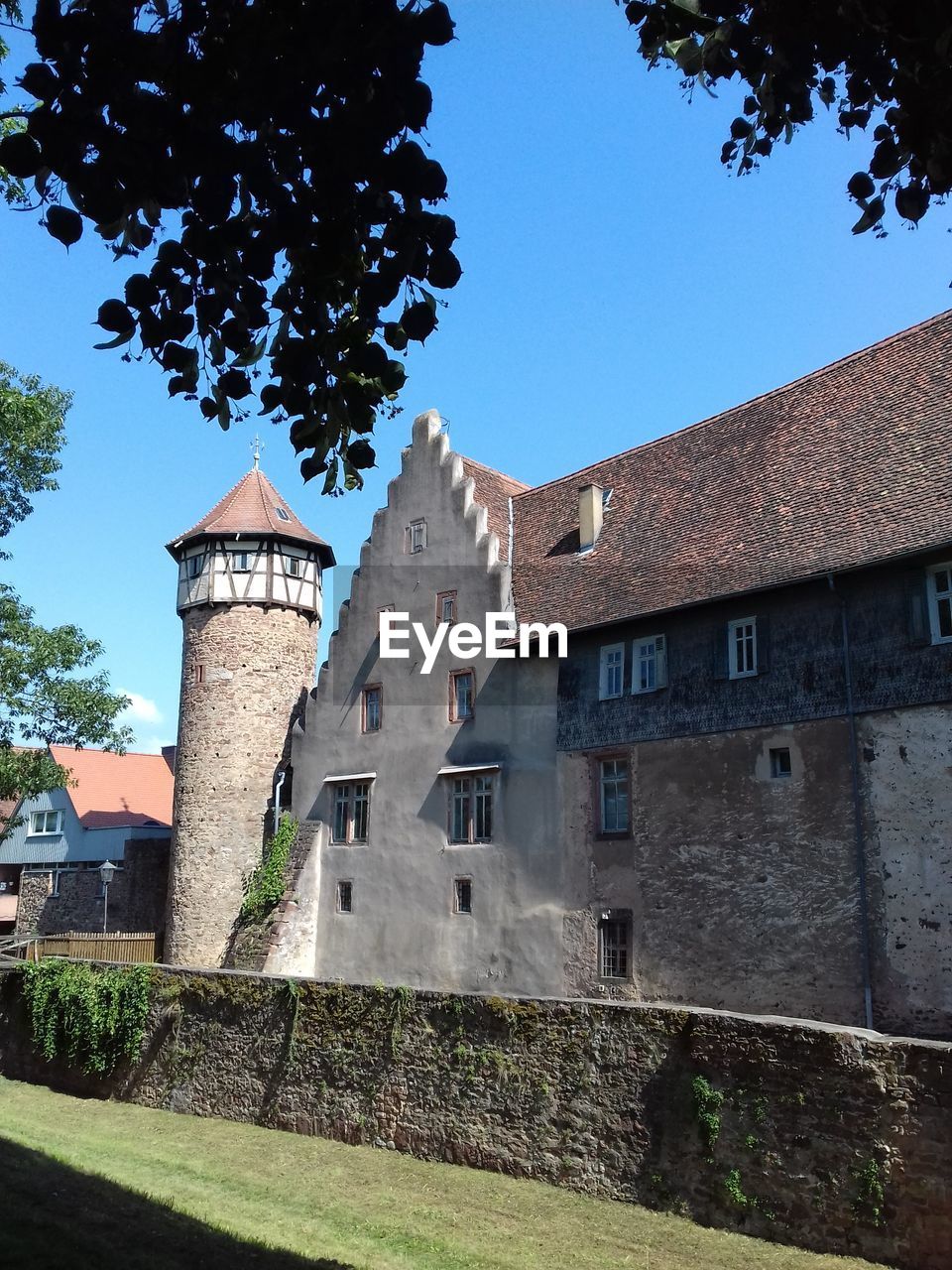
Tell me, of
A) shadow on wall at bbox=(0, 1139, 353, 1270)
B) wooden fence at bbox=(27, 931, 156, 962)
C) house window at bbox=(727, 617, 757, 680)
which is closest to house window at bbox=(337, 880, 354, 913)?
wooden fence at bbox=(27, 931, 156, 962)

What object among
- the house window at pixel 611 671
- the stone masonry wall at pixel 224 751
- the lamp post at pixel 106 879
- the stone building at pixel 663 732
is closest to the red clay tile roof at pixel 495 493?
the stone building at pixel 663 732

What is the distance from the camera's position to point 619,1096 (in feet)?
43.8

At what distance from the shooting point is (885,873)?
1636 centimetres

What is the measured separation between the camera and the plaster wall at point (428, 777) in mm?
21562

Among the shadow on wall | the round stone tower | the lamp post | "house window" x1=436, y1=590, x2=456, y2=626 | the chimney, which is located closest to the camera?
the shadow on wall

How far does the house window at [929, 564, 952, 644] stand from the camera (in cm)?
1644

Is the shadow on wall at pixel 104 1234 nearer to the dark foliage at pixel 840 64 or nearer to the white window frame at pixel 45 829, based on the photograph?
the dark foliage at pixel 840 64

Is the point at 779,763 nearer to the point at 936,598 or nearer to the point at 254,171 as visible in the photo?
the point at 936,598

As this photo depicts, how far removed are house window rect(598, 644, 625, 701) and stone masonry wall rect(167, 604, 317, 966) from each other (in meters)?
11.1

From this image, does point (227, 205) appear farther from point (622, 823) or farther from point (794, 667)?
point (622, 823)

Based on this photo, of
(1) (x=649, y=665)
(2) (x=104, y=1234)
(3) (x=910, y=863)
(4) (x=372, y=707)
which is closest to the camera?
(2) (x=104, y=1234)

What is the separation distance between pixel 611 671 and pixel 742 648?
2804 millimetres

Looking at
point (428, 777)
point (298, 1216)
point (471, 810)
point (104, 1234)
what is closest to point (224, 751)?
point (428, 777)

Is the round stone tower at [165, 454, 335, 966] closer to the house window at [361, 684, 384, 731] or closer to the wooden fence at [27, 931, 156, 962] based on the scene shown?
the wooden fence at [27, 931, 156, 962]
